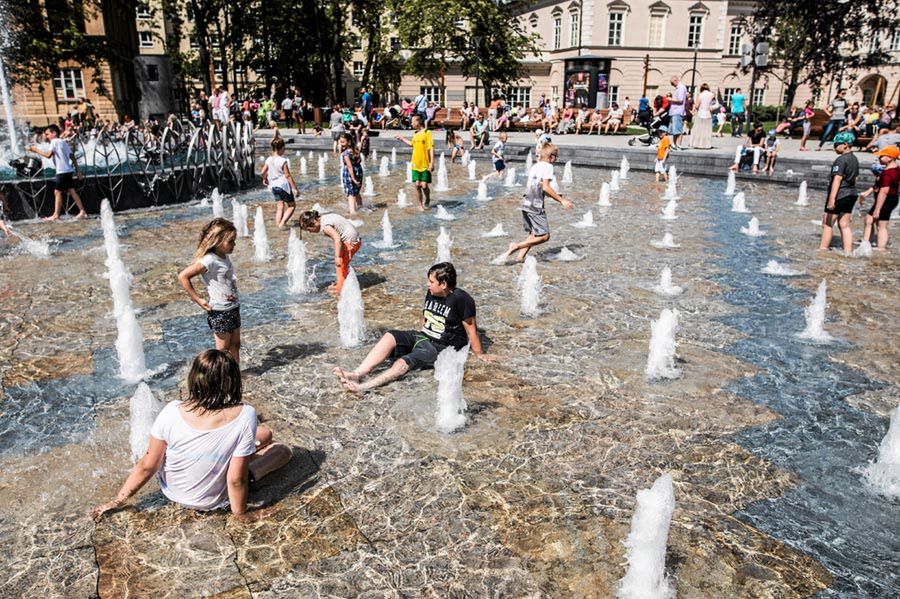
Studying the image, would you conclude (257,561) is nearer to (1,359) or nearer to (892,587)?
(892,587)

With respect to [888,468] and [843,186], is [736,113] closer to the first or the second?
[843,186]

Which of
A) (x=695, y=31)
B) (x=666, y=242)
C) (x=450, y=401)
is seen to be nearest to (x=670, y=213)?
(x=666, y=242)

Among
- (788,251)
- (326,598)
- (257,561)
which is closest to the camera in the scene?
(326,598)

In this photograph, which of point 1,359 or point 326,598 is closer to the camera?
point 326,598

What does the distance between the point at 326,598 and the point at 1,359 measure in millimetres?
4834

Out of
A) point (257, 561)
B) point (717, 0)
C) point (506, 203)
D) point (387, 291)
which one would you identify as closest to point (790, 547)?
point (257, 561)

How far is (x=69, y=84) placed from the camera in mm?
39719

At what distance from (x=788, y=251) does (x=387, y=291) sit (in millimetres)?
6476

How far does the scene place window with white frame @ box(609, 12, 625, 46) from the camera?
5178cm

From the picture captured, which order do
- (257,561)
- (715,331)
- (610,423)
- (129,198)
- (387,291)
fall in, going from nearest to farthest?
(257,561) < (610,423) < (715,331) < (387,291) < (129,198)

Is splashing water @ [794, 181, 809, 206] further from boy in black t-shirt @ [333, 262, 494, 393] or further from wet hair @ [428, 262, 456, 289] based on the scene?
wet hair @ [428, 262, 456, 289]

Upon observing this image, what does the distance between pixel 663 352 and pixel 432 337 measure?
85.7 inches

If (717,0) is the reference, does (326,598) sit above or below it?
below

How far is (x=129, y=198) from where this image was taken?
14.6 metres
